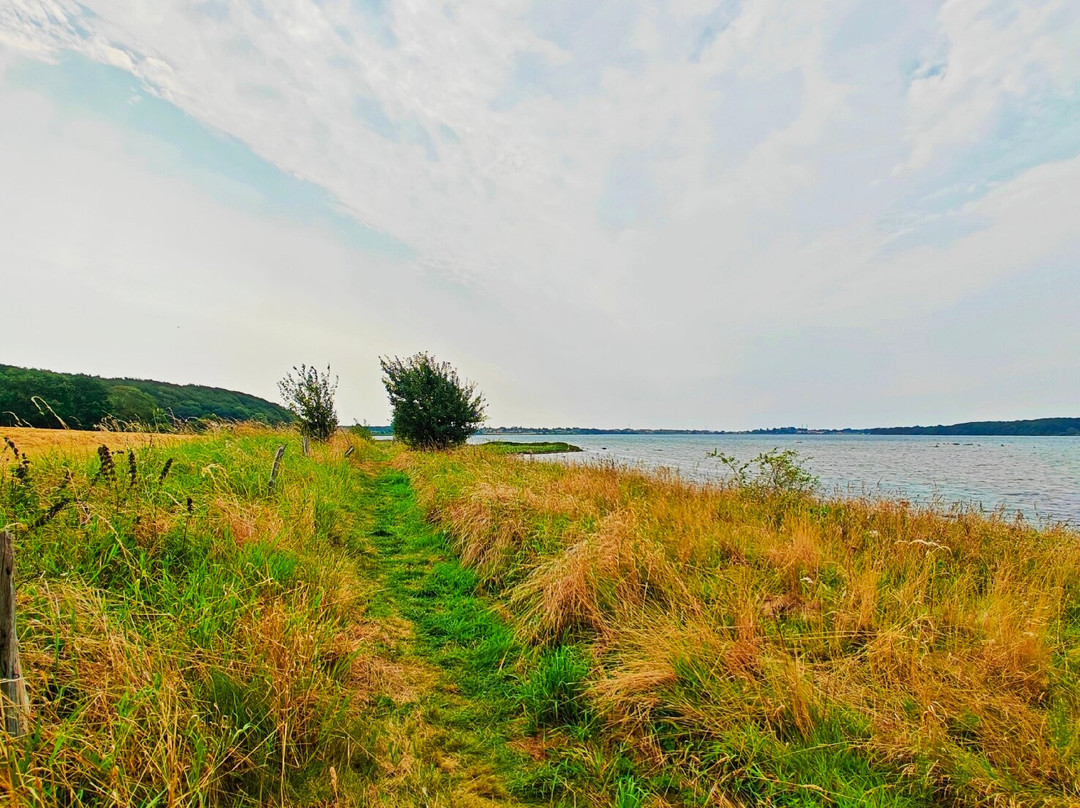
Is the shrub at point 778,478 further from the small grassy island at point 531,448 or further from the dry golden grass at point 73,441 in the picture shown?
the small grassy island at point 531,448

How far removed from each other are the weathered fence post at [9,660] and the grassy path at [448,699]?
67.0 inches

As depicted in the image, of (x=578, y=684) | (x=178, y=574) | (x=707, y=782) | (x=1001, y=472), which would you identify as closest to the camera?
(x=707, y=782)

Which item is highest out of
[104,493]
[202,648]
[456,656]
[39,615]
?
[104,493]

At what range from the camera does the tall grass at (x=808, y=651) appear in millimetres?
2520

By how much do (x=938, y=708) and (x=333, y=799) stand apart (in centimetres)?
370

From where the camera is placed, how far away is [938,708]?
2875 mm

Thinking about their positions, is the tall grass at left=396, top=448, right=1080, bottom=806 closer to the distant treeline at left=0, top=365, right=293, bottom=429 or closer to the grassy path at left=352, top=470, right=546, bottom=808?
the grassy path at left=352, top=470, right=546, bottom=808

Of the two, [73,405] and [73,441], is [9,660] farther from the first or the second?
[73,405]

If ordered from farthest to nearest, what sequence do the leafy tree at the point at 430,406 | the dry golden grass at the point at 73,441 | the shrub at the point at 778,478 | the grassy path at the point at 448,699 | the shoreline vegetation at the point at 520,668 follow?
the leafy tree at the point at 430,406 → the shrub at the point at 778,478 → the dry golden grass at the point at 73,441 → the grassy path at the point at 448,699 → the shoreline vegetation at the point at 520,668

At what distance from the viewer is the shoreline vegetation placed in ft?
7.88

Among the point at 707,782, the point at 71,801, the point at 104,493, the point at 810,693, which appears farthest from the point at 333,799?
the point at 104,493

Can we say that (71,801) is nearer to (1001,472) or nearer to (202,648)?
(202,648)

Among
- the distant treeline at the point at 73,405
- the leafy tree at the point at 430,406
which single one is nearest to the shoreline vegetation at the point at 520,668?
the distant treeline at the point at 73,405

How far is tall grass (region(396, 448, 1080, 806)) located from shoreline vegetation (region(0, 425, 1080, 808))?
0.9 inches
